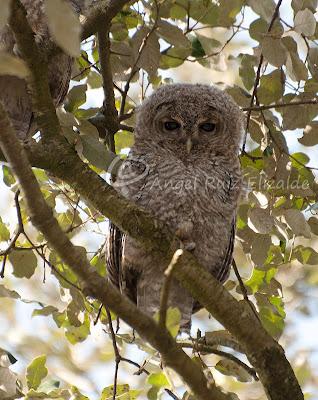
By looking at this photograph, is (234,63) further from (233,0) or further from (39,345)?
(39,345)

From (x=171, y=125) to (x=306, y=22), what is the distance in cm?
103

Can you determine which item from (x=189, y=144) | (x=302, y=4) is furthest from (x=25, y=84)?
(x=302, y=4)

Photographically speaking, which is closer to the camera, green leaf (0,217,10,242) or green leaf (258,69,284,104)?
green leaf (0,217,10,242)

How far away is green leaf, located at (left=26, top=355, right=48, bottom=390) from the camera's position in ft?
7.72

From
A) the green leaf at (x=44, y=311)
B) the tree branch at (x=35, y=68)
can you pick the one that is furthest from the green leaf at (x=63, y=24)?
the green leaf at (x=44, y=311)

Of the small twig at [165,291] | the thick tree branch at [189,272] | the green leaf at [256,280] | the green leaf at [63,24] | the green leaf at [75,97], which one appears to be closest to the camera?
the green leaf at [63,24]

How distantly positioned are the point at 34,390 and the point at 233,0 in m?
1.71

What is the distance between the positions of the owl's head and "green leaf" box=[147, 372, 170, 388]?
115cm

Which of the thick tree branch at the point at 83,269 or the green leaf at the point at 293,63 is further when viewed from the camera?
the green leaf at the point at 293,63

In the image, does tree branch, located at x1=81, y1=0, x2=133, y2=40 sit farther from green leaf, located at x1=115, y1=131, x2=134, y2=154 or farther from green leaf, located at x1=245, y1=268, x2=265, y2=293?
green leaf, located at x1=245, y1=268, x2=265, y2=293

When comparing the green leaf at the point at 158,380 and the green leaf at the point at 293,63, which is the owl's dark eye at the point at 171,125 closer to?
the green leaf at the point at 293,63

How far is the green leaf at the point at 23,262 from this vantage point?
2.90 m

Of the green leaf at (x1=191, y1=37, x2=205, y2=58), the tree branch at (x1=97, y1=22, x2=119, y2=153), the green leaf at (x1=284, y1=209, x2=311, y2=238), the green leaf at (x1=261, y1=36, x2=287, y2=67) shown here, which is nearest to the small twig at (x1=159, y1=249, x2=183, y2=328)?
the green leaf at (x1=284, y1=209, x2=311, y2=238)

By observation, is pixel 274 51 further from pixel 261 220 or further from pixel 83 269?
pixel 83 269
